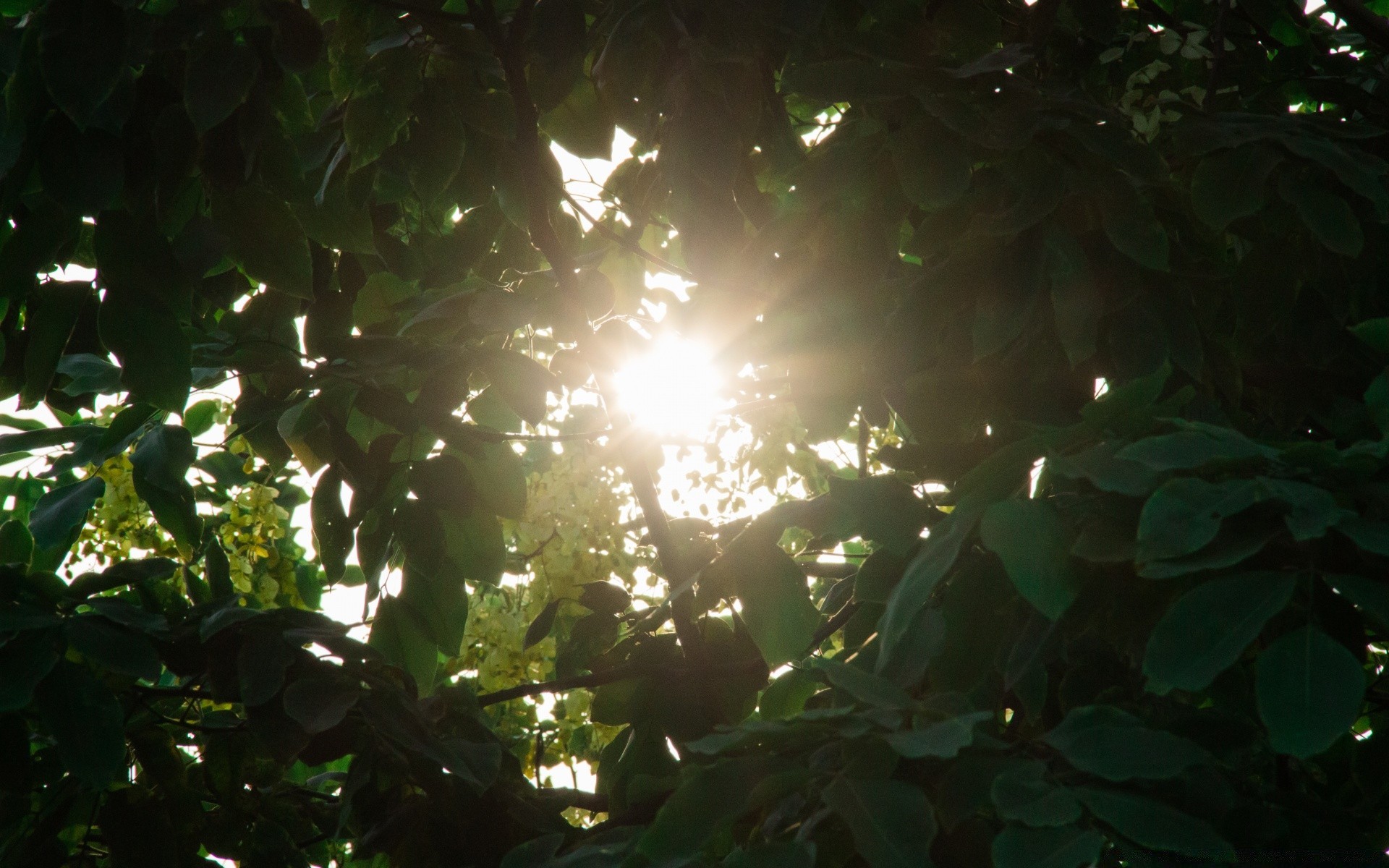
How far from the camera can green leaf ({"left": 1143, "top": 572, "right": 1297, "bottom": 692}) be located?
0.70 metres

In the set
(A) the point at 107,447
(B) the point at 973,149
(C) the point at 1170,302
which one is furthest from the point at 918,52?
(A) the point at 107,447

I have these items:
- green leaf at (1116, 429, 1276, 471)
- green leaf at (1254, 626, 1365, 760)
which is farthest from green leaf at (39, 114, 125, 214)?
green leaf at (1254, 626, 1365, 760)

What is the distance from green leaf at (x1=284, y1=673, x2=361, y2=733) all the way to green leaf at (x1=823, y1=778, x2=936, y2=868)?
25.6 inches

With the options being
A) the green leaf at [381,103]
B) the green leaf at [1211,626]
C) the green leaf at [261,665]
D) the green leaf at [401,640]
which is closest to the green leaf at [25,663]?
the green leaf at [261,665]

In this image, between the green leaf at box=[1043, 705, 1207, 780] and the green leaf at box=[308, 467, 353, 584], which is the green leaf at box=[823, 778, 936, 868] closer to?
the green leaf at box=[1043, 705, 1207, 780]

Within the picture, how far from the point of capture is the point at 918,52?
1.23 m

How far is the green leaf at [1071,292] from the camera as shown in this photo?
46.3 inches

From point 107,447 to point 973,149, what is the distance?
3.74 feet

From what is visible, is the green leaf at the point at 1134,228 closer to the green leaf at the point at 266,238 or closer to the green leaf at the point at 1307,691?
the green leaf at the point at 1307,691

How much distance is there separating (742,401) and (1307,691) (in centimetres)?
120

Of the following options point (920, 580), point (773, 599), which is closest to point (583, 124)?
point (773, 599)

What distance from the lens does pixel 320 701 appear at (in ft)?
4.08

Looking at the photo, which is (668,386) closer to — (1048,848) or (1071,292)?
(1071,292)

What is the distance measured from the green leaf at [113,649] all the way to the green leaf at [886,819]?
32.2 inches
